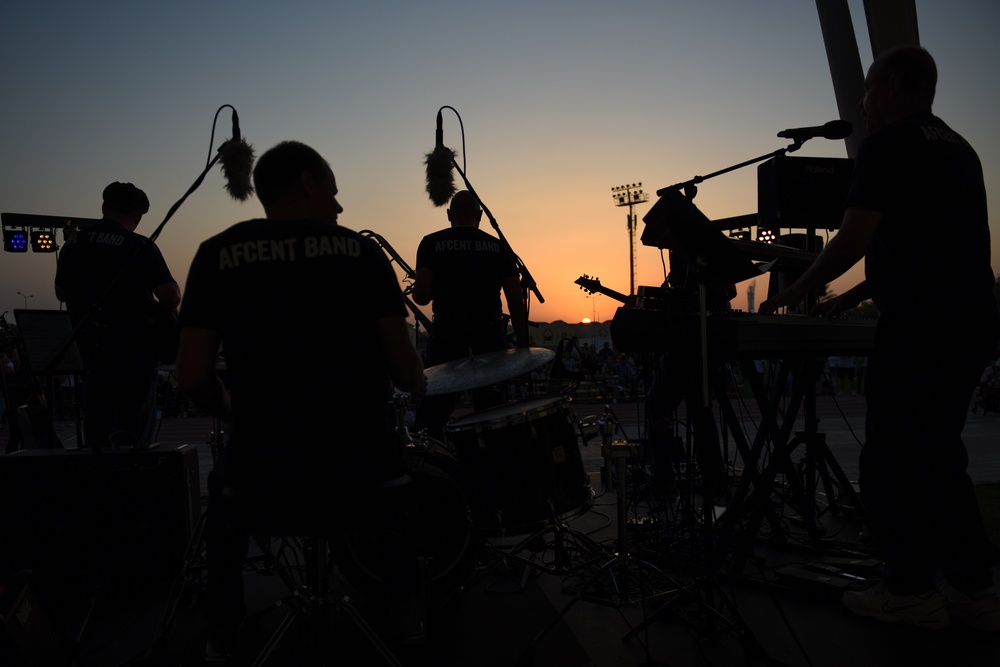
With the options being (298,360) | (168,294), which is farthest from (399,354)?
(168,294)

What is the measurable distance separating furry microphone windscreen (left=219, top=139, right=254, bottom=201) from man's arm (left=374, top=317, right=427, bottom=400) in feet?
5.01

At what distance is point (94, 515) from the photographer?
3182 millimetres

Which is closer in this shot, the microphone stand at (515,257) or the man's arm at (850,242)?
the man's arm at (850,242)

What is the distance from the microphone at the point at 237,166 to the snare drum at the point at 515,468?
1.46 m

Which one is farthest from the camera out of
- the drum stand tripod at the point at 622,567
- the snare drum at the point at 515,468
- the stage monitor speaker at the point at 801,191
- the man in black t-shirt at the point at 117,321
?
the stage monitor speaker at the point at 801,191

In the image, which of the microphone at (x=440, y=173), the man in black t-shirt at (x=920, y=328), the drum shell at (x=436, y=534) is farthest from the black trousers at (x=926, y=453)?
the microphone at (x=440, y=173)

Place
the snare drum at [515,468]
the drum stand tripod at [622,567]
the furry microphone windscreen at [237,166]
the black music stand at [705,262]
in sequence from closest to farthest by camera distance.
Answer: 1. the black music stand at [705,262]
2. the snare drum at [515,468]
3. the drum stand tripod at [622,567]
4. the furry microphone windscreen at [237,166]

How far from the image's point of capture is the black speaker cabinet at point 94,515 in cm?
315

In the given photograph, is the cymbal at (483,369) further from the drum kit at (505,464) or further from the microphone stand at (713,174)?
the microphone stand at (713,174)

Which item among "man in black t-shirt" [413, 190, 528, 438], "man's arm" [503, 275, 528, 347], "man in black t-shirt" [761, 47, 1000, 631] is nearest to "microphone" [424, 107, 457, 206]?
"man in black t-shirt" [413, 190, 528, 438]

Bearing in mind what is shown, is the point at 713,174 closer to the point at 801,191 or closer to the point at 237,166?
the point at 801,191

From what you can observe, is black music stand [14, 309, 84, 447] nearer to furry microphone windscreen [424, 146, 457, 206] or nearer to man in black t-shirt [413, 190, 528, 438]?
man in black t-shirt [413, 190, 528, 438]

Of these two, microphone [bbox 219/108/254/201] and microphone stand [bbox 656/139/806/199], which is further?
microphone [bbox 219/108/254/201]

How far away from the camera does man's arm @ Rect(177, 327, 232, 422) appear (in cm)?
193
